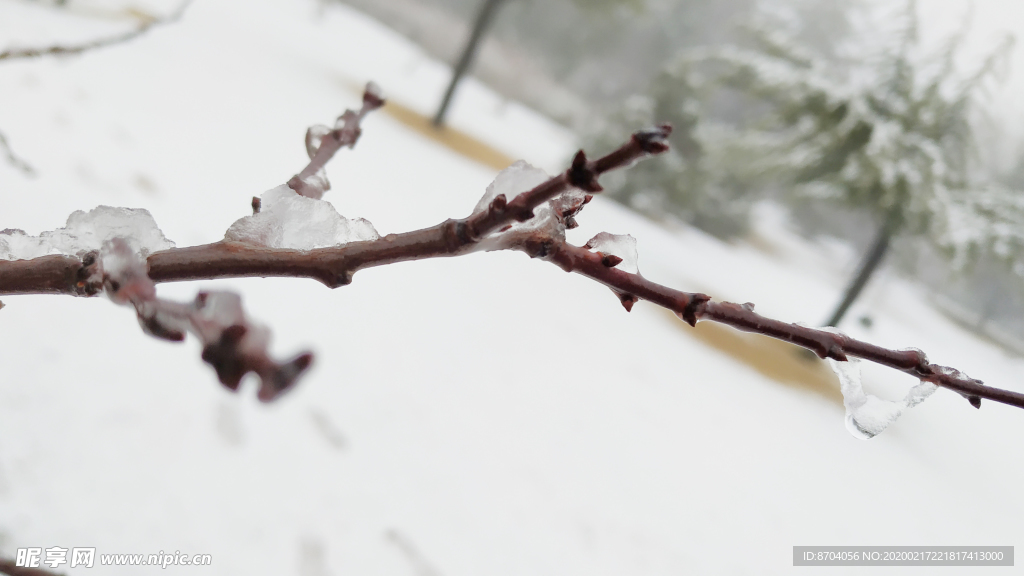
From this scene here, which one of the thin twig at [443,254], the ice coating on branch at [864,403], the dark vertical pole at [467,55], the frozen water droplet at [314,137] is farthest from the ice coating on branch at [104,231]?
the dark vertical pole at [467,55]

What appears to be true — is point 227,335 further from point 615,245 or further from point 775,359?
point 775,359

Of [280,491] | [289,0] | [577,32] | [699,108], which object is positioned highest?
[577,32]

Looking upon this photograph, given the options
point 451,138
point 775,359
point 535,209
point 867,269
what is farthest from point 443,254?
point 451,138

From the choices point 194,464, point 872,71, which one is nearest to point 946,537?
point 194,464

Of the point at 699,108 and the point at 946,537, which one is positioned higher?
the point at 699,108

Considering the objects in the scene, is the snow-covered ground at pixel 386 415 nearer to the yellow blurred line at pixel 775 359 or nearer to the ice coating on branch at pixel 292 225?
the yellow blurred line at pixel 775 359

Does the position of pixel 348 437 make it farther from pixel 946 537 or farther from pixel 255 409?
pixel 946 537
